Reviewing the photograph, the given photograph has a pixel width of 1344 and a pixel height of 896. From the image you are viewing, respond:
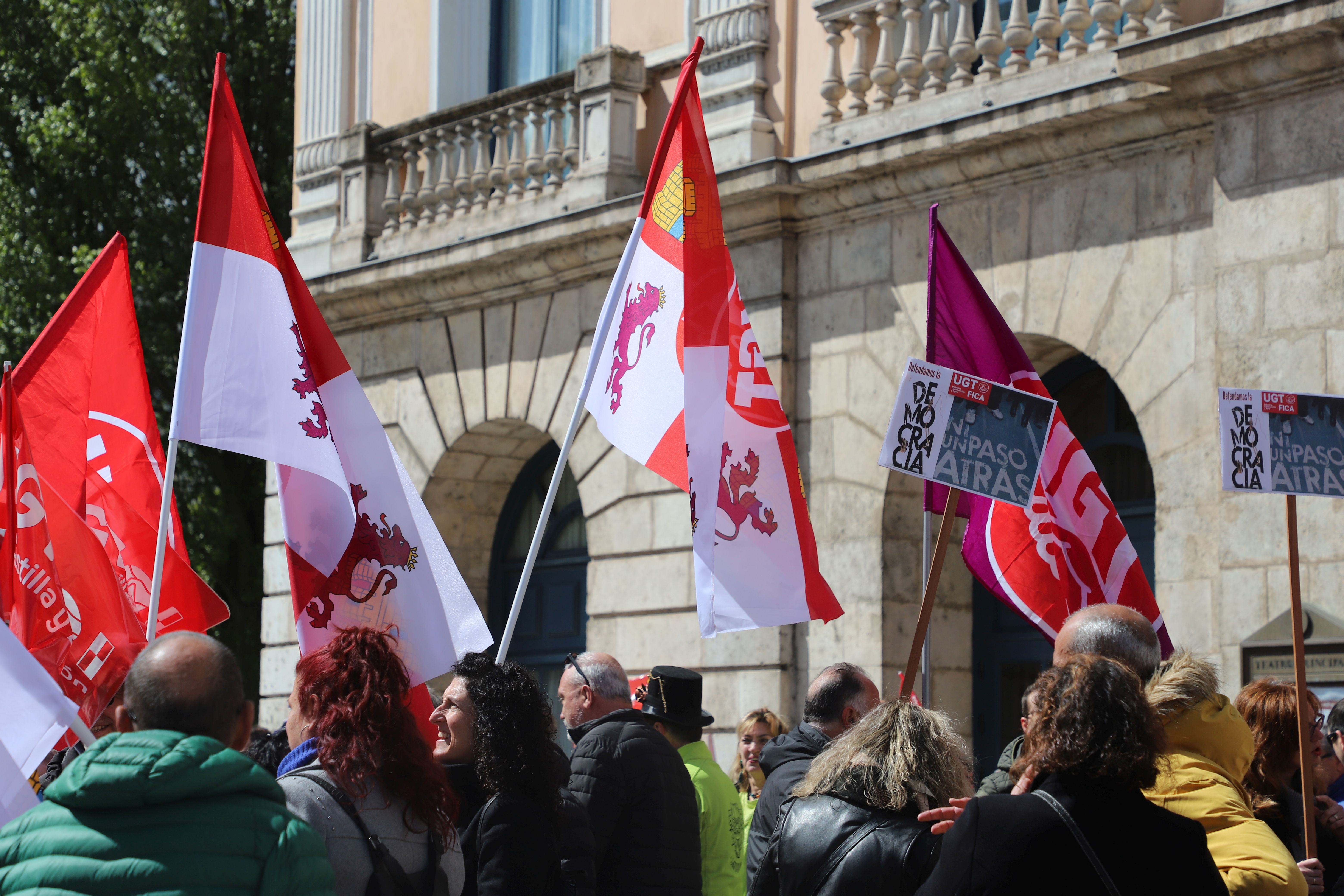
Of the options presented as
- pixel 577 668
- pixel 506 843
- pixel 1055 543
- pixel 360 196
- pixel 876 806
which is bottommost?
pixel 506 843

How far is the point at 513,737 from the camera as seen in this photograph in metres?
4.31

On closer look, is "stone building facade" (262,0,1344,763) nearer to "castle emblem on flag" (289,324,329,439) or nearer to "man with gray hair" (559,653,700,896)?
"man with gray hair" (559,653,700,896)

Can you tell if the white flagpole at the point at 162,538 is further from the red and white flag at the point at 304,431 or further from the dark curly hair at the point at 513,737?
the dark curly hair at the point at 513,737

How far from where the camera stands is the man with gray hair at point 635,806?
5.15 metres

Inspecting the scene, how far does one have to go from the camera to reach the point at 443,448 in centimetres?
1255

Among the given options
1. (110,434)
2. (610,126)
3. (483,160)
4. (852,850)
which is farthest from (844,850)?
(483,160)

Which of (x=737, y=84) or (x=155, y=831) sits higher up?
(x=737, y=84)

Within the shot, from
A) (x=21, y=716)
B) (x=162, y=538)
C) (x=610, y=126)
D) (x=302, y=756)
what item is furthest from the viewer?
(x=610, y=126)

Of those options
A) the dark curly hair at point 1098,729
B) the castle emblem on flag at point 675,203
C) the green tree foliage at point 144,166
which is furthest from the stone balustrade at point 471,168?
the dark curly hair at point 1098,729

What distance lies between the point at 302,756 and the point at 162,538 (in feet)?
4.90

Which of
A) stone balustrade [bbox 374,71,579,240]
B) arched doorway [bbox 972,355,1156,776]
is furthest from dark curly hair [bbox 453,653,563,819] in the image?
stone balustrade [bbox 374,71,579,240]

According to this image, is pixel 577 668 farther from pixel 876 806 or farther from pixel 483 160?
pixel 483 160

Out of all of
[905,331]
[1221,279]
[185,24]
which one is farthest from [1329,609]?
[185,24]

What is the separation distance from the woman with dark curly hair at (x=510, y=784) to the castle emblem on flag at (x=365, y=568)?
94cm
